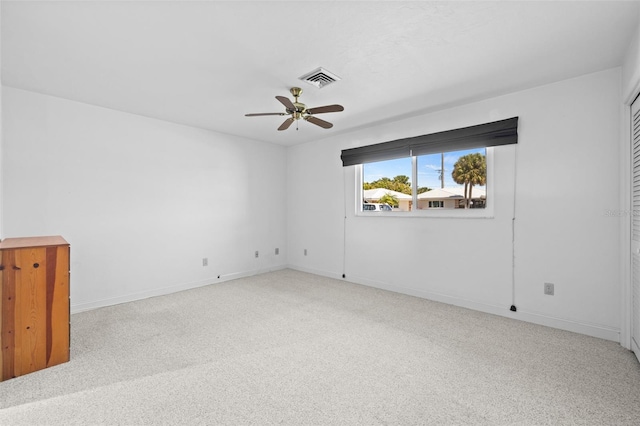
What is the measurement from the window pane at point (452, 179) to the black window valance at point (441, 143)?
14 cm

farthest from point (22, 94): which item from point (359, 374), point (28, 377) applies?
point (359, 374)

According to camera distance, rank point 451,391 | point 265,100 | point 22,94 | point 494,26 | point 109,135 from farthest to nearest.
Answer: point 109,135 → point 265,100 → point 22,94 → point 494,26 → point 451,391

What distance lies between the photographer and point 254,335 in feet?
8.85

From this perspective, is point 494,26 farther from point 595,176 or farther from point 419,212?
point 419,212

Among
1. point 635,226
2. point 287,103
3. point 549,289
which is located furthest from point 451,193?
point 287,103

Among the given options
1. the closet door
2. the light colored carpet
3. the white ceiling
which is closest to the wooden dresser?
the light colored carpet

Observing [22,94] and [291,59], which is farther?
[22,94]

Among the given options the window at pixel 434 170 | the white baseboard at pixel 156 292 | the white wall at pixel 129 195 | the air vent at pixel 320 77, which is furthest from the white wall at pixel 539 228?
the white wall at pixel 129 195

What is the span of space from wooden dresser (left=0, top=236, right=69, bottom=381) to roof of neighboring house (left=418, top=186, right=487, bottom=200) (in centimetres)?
386

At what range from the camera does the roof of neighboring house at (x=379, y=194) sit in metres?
4.21

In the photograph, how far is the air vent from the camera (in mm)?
2585

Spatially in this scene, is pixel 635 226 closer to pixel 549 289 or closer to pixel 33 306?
pixel 549 289

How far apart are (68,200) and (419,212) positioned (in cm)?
425

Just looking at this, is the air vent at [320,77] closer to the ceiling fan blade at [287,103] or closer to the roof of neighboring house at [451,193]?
the ceiling fan blade at [287,103]
